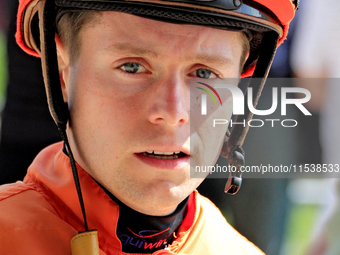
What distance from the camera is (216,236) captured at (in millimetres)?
1492

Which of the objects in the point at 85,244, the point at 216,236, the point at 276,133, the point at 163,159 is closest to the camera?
the point at 85,244

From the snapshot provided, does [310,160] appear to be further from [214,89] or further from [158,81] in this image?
[158,81]

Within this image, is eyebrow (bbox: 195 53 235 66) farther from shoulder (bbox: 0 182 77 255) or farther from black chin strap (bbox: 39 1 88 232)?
shoulder (bbox: 0 182 77 255)

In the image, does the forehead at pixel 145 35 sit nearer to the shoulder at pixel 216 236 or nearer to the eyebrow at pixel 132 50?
the eyebrow at pixel 132 50

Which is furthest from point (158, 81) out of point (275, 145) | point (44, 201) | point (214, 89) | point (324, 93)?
point (324, 93)

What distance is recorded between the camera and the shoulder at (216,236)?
1439 millimetres

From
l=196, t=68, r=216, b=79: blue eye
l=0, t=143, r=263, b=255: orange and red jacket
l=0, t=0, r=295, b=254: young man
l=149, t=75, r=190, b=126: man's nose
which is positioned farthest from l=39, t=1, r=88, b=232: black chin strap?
l=196, t=68, r=216, b=79: blue eye

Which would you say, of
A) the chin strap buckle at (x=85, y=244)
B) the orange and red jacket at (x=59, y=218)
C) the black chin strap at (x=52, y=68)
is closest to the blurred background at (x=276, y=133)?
the orange and red jacket at (x=59, y=218)

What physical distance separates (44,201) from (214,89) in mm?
693

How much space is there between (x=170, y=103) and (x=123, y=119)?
0.50ft

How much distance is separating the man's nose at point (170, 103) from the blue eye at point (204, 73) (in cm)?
10

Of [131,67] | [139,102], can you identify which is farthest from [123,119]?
[131,67]

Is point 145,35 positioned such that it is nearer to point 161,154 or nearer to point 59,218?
point 161,154

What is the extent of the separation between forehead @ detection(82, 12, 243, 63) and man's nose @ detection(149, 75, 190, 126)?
10cm
